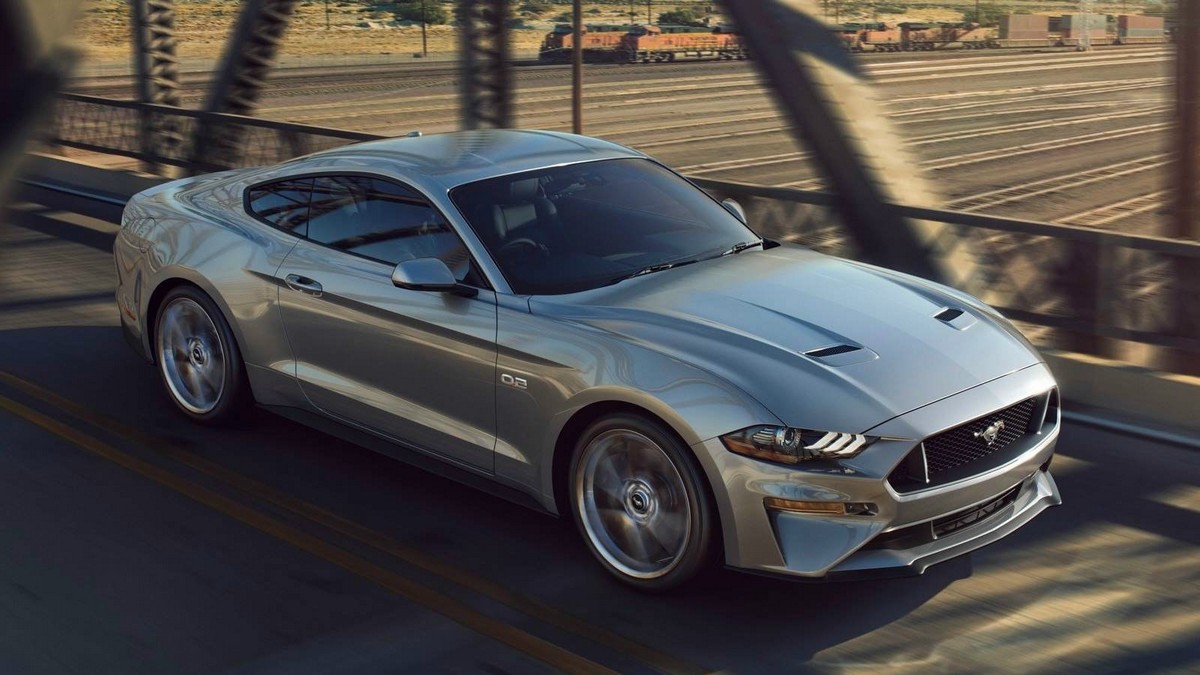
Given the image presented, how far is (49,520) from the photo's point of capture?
5254mm

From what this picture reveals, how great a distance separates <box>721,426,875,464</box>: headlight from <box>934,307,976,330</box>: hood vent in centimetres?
96

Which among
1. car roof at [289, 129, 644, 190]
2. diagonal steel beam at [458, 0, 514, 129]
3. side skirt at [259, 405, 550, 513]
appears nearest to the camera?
side skirt at [259, 405, 550, 513]

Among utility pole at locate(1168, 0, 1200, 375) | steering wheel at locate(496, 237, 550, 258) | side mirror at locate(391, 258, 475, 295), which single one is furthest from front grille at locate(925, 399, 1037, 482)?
utility pole at locate(1168, 0, 1200, 375)

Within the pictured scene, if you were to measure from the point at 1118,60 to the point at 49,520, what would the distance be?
88.9 meters

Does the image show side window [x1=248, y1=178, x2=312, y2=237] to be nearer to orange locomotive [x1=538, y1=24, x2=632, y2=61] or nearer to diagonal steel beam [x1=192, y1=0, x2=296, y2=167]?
diagonal steel beam [x1=192, y1=0, x2=296, y2=167]

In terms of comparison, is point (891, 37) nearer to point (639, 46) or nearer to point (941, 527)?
point (639, 46)

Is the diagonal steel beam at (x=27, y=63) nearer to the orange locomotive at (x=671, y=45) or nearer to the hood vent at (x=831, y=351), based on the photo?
the hood vent at (x=831, y=351)

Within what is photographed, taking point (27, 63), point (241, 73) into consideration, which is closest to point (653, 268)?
point (27, 63)

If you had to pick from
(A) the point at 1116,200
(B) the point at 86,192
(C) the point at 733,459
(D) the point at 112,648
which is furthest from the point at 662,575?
(A) the point at 1116,200

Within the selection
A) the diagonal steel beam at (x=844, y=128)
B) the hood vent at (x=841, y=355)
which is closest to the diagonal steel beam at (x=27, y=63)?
the hood vent at (x=841, y=355)

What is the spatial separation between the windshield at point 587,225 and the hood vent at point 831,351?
1.07 m

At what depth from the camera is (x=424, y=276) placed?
5.02 m

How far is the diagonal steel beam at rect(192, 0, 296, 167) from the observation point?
1356cm

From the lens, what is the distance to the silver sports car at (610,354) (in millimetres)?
4098
